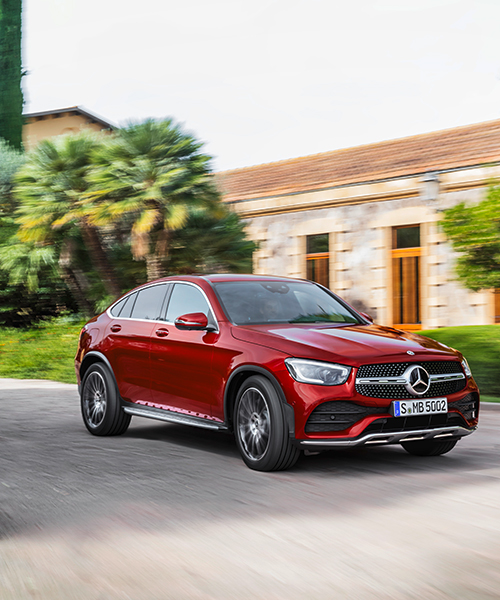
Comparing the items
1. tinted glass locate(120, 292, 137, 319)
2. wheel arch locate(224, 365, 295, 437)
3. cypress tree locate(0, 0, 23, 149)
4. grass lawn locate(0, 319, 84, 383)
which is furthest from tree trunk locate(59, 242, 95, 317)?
wheel arch locate(224, 365, 295, 437)

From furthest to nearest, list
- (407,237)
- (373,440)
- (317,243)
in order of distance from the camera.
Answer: (317,243), (407,237), (373,440)

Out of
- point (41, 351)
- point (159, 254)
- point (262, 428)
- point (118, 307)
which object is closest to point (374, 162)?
point (159, 254)

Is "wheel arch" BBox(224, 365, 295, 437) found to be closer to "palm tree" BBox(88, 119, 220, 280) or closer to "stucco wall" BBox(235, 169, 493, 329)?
"stucco wall" BBox(235, 169, 493, 329)

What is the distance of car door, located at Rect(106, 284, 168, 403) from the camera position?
7957 mm

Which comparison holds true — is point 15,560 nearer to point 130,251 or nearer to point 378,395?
point 378,395

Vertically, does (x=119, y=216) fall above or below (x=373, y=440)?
above

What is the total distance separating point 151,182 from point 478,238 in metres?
8.27

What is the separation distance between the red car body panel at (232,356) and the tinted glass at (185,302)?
0.08m

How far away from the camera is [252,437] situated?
21.5ft

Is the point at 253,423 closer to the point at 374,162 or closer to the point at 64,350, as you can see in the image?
the point at 64,350

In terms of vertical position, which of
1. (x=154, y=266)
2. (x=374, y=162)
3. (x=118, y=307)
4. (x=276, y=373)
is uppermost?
(x=374, y=162)

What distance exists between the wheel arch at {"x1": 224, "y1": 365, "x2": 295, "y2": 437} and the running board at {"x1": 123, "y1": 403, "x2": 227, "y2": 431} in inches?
6.2

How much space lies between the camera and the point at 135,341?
8.12m

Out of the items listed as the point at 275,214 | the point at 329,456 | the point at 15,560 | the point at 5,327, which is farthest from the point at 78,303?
the point at 15,560
